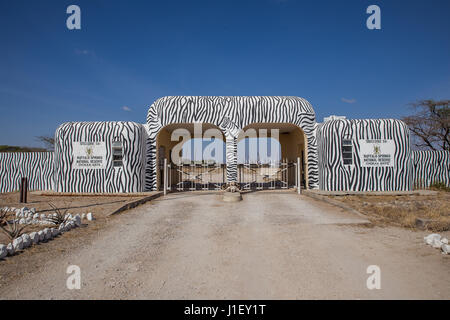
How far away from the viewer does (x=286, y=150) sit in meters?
17.9

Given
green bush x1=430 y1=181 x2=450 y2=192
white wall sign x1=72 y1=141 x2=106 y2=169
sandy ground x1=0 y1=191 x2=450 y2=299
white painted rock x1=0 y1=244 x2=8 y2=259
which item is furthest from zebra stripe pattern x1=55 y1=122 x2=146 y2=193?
green bush x1=430 y1=181 x2=450 y2=192

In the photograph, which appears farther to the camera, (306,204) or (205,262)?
(306,204)

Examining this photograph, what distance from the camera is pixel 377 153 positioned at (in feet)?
38.7

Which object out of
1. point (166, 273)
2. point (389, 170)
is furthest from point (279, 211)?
point (389, 170)

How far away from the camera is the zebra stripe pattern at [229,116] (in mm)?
12859

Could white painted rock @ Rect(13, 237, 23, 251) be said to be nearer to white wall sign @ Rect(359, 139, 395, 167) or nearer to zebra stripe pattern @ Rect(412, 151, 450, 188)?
white wall sign @ Rect(359, 139, 395, 167)

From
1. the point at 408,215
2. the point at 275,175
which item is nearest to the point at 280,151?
the point at 275,175

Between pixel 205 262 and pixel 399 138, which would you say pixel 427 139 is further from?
pixel 205 262

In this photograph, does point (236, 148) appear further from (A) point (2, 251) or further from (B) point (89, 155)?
(A) point (2, 251)

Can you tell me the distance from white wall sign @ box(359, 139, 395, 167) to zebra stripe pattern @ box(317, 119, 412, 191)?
0.16 meters

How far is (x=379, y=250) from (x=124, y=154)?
Result: 36.9 feet

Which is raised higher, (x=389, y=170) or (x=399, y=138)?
(x=399, y=138)

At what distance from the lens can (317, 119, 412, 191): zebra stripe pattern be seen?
1181 centimetres
